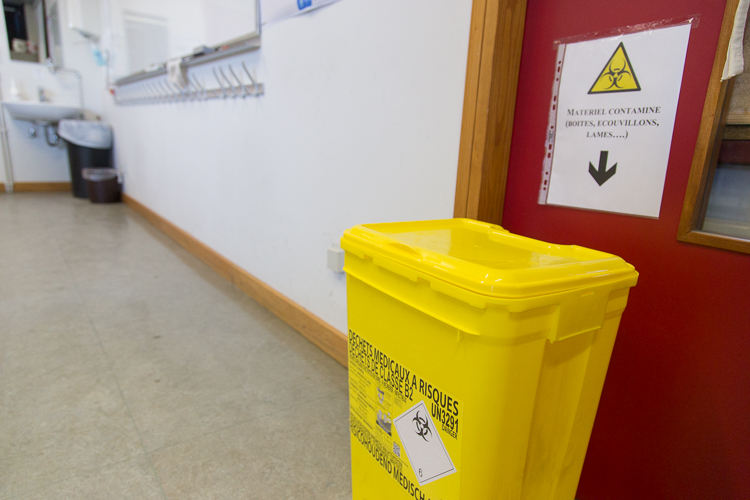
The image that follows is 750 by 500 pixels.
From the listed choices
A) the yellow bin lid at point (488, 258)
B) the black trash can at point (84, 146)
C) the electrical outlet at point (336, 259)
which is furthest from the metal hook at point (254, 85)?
the black trash can at point (84, 146)

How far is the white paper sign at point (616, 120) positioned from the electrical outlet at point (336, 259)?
2.37ft

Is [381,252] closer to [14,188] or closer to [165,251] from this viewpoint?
[165,251]

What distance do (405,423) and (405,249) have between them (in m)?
0.28

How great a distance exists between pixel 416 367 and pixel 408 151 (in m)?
0.71

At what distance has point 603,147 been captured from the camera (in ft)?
2.88

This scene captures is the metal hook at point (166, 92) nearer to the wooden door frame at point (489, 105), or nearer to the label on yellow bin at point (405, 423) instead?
the wooden door frame at point (489, 105)

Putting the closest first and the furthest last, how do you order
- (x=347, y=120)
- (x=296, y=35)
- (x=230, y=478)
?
→ (x=230, y=478)
(x=347, y=120)
(x=296, y=35)

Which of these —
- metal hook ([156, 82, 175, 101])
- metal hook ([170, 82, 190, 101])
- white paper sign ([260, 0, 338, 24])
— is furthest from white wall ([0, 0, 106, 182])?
white paper sign ([260, 0, 338, 24])

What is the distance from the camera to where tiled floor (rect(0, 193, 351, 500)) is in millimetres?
1002

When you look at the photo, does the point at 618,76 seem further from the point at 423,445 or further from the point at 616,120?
the point at 423,445

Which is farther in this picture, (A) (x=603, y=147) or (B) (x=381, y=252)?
(A) (x=603, y=147)

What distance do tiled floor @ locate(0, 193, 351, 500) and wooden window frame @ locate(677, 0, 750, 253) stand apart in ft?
2.95

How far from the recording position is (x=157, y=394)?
131 centimetres

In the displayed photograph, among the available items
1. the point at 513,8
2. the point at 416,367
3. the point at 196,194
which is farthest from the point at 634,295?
the point at 196,194
